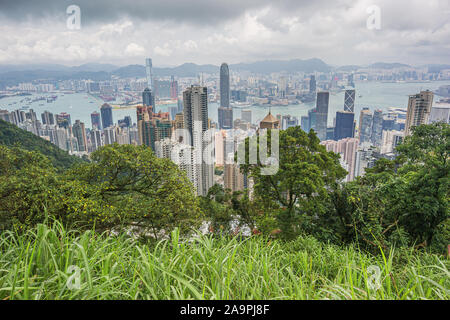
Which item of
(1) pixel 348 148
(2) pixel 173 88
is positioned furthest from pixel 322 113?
(2) pixel 173 88

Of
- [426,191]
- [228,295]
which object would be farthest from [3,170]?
[426,191]

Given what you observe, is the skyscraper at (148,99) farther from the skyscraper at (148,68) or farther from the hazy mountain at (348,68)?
the hazy mountain at (348,68)

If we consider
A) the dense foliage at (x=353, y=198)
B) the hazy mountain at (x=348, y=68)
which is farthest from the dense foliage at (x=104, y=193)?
the hazy mountain at (x=348, y=68)

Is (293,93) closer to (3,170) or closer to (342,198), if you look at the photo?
(342,198)

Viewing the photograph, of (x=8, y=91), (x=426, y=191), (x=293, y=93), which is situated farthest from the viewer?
(x=293, y=93)

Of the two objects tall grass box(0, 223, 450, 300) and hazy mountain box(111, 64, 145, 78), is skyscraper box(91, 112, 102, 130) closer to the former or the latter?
hazy mountain box(111, 64, 145, 78)

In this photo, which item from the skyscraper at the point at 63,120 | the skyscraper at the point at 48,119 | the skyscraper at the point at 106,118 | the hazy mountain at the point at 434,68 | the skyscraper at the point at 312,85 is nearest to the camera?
the hazy mountain at the point at 434,68
